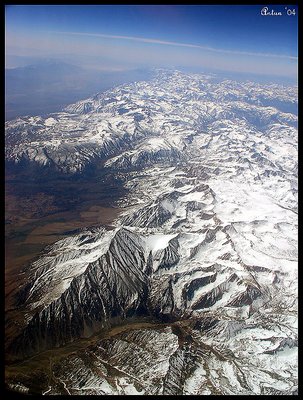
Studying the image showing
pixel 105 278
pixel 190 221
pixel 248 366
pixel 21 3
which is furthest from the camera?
pixel 190 221

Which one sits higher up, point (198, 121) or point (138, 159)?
point (198, 121)

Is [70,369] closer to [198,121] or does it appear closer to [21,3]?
[21,3]

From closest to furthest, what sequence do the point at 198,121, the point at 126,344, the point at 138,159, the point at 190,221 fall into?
the point at 126,344 < the point at 190,221 < the point at 138,159 < the point at 198,121

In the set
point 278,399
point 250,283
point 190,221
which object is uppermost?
point 278,399

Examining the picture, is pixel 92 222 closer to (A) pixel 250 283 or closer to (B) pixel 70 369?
(A) pixel 250 283
